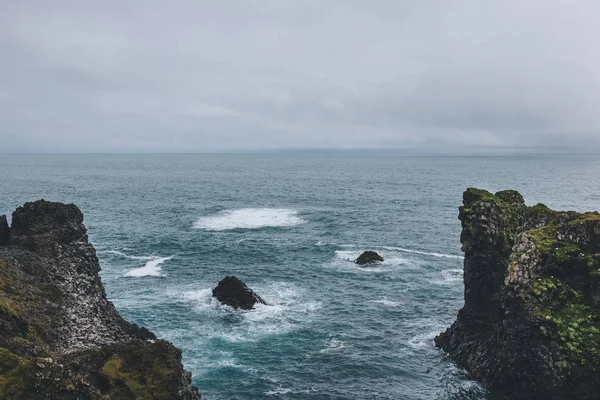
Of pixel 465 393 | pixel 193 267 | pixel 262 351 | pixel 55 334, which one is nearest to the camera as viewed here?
pixel 55 334

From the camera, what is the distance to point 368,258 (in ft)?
252

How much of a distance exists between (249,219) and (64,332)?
80.1m

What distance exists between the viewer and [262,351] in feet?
156

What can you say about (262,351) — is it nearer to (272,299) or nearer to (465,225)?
(272,299)

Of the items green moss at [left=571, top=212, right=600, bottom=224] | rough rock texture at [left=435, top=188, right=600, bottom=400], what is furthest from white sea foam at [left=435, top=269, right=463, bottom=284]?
green moss at [left=571, top=212, right=600, bottom=224]

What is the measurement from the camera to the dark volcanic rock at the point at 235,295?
58.0 meters

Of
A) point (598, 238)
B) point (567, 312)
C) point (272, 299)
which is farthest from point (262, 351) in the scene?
point (598, 238)

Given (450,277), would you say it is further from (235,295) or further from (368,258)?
(235,295)

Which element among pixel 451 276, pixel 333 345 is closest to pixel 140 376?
pixel 333 345

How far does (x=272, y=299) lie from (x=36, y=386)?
41466mm

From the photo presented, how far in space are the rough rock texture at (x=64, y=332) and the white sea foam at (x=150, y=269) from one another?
2734 centimetres

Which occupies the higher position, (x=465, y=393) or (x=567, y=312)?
(x=567, y=312)

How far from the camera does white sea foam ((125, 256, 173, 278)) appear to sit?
70.2m

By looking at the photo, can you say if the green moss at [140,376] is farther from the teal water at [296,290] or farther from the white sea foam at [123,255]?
the white sea foam at [123,255]
